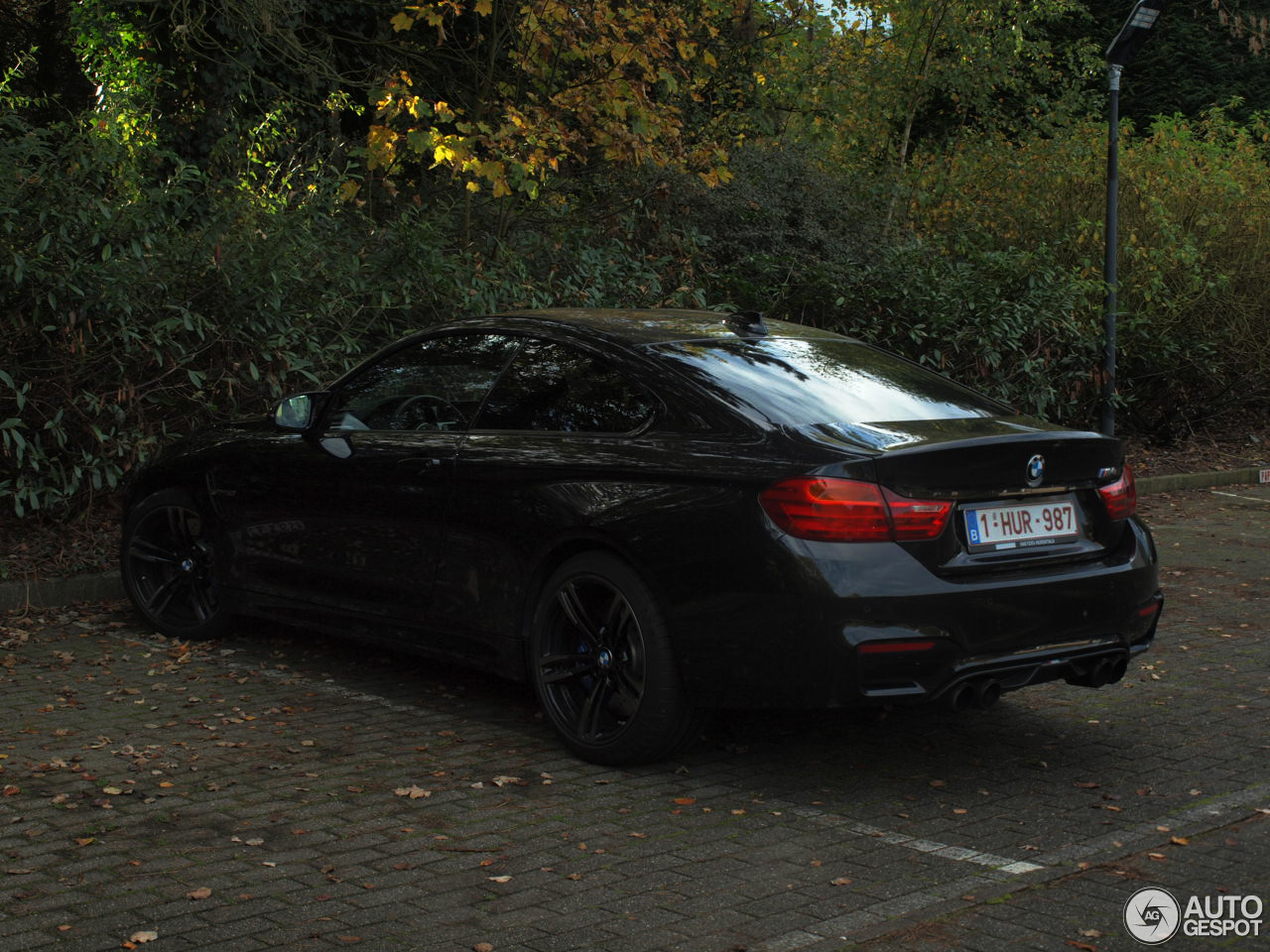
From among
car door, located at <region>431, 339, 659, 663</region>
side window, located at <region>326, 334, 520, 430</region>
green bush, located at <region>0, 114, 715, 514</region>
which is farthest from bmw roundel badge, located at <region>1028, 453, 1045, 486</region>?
green bush, located at <region>0, 114, 715, 514</region>

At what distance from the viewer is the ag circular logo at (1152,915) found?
3.89 m

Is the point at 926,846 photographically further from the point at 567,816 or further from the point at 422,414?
the point at 422,414

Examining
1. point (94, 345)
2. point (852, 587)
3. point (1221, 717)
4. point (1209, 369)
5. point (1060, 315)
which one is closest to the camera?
point (852, 587)

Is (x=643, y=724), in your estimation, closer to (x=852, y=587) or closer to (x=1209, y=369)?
(x=852, y=587)

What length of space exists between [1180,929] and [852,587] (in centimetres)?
141

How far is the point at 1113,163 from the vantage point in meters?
14.8

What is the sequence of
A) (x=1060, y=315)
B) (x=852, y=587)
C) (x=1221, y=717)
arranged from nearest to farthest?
1. (x=852, y=587)
2. (x=1221, y=717)
3. (x=1060, y=315)

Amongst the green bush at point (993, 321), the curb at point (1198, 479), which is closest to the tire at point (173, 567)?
the green bush at point (993, 321)

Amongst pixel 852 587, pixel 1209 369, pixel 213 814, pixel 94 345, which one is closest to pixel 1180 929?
pixel 852 587

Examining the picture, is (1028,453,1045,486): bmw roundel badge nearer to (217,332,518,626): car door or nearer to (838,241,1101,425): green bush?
(217,332,518,626): car door

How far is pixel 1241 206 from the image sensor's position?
58.2 feet

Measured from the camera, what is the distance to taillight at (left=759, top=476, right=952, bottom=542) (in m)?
4.89

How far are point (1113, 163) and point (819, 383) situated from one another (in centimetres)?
1025

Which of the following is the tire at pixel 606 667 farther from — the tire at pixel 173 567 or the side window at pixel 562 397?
the tire at pixel 173 567
